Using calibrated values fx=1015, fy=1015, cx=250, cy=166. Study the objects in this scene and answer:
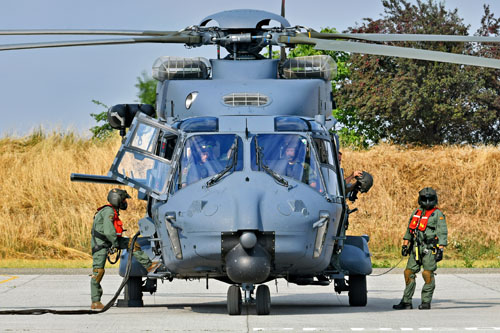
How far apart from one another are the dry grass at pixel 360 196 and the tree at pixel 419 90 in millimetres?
9144

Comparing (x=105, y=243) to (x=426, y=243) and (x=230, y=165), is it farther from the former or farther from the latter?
(x=426, y=243)

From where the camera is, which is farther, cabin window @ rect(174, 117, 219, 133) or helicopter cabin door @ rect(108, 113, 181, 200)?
cabin window @ rect(174, 117, 219, 133)

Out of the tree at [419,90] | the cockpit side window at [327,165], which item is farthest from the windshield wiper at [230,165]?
the tree at [419,90]

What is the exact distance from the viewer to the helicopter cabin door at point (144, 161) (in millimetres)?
13016

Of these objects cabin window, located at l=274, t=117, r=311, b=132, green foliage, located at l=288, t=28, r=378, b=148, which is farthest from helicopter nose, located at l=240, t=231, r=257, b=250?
green foliage, located at l=288, t=28, r=378, b=148

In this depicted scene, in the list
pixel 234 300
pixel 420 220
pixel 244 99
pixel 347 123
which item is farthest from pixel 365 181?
pixel 347 123

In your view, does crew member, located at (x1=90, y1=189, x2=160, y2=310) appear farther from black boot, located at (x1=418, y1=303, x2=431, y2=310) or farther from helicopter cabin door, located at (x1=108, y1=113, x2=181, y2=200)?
black boot, located at (x1=418, y1=303, x2=431, y2=310)

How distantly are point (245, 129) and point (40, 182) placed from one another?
21.8 metres

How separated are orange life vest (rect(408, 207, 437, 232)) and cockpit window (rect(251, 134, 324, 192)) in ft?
6.56

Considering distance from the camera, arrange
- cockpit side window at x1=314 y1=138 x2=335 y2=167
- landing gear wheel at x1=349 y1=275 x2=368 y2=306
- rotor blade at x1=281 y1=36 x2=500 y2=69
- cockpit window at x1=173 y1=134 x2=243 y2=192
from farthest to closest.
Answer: landing gear wheel at x1=349 y1=275 x2=368 y2=306
cockpit side window at x1=314 y1=138 x2=335 y2=167
cockpit window at x1=173 y1=134 x2=243 y2=192
rotor blade at x1=281 y1=36 x2=500 y2=69

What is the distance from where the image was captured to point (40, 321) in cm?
1241

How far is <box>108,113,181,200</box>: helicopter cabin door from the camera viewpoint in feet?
42.7

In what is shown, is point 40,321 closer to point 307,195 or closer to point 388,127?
point 307,195

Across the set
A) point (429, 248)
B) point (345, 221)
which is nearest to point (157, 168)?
point (345, 221)
